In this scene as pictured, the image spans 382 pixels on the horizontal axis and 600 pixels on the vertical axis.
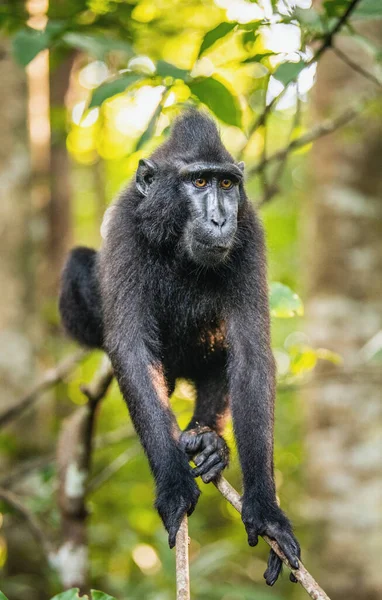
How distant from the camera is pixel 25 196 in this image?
20.3 ft

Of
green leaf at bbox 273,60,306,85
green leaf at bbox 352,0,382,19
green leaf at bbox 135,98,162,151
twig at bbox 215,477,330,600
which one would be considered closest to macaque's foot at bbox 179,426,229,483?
twig at bbox 215,477,330,600

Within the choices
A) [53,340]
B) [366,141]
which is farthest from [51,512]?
[366,141]

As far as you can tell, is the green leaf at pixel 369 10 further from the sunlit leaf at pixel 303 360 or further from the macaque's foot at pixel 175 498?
the macaque's foot at pixel 175 498

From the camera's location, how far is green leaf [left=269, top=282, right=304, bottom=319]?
4.05 m

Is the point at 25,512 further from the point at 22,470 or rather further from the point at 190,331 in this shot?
the point at 190,331

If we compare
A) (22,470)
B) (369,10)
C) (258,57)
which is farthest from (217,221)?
(22,470)

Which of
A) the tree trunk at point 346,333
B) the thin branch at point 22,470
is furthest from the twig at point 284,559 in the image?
the tree trunk at point 346,333

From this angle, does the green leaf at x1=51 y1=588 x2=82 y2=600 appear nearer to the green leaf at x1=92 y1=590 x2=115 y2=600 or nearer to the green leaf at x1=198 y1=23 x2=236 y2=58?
the green leaf at x1=92 y1=590 x2=115 y2=600

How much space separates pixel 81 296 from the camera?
5234 mm

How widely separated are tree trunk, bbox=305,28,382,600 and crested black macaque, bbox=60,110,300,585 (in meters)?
2.32

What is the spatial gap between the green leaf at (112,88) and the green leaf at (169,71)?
0.83 feet

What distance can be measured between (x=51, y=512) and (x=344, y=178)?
398 cm

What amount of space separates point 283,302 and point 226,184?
72 centimetres

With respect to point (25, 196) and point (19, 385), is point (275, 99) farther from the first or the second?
point (19, 385)
